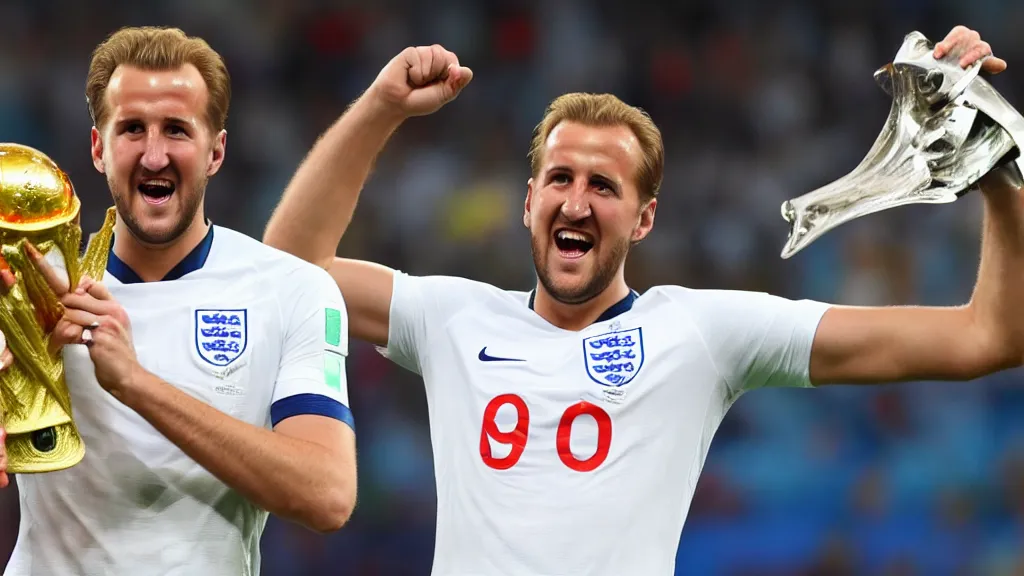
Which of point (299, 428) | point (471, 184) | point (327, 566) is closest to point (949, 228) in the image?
point (471, 184)

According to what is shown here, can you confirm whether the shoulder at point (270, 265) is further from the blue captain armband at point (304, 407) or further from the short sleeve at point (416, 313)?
the short sleeve at point (416, 313)

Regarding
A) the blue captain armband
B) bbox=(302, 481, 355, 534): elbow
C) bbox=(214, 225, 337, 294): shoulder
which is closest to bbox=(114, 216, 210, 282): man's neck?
bbox=(214, 225, 337, 294): shoulder

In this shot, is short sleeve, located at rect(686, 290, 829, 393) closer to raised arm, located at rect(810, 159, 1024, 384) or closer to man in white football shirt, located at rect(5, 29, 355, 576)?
raised arm, located at rect(810, 159, 1024, 384)

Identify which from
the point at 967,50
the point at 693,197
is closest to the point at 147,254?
the point at 967,50

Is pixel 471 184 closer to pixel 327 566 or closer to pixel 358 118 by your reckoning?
pixel 327 566

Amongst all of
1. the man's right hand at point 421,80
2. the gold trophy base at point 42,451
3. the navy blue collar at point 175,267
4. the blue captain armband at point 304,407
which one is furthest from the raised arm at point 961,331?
the gold trophy base at point 42,451

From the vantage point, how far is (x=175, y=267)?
324 centimetres

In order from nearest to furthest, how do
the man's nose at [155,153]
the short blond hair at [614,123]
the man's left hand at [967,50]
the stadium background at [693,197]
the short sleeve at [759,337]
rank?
the man's nose at [155,153], the man's left hand at [967,50], the short sleeve at [759,337], the short blond hair at [614,123], the stadium background at [693,197]

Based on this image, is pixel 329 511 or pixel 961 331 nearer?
pixel 329 511

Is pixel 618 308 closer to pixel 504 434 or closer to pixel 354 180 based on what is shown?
pixel 504 434

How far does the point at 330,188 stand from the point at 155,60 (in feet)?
2.36

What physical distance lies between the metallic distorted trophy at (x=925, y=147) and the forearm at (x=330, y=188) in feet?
3.66

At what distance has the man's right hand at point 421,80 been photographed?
3.62 metres

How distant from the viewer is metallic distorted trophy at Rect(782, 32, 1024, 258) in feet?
10.8
